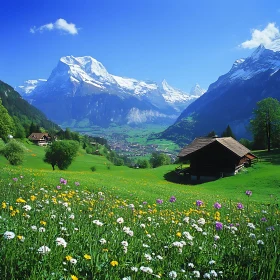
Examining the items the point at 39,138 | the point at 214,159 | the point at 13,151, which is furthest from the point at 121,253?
the point at 39,138

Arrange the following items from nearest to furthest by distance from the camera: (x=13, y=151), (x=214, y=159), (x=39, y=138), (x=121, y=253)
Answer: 1. (x=121, y=253)
2. (x=214, y=159)
3. (x=13, y=151)
4. (x=39, y=138)

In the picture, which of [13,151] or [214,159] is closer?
[214,159]

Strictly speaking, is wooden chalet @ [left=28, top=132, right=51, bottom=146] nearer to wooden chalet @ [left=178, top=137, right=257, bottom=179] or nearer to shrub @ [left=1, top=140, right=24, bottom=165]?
shrub @ [left=1, top=140, right=24, bottom=165]

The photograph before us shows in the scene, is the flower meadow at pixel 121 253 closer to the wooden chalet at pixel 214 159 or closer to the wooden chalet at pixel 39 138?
the wooden chalet at pixel 214 159

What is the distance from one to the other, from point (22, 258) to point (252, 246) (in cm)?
429

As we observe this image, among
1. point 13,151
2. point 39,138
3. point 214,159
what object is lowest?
point 214,159

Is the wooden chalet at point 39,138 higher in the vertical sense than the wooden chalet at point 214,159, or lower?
higher

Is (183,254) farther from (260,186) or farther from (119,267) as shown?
(260,186)

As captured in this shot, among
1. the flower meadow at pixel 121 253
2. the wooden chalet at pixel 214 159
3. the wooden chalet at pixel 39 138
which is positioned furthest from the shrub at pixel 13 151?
the wooden chalet at pixel 39 138

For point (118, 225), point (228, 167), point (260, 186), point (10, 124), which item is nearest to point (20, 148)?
point (10, 124)

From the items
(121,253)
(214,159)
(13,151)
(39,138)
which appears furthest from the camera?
(39,138)

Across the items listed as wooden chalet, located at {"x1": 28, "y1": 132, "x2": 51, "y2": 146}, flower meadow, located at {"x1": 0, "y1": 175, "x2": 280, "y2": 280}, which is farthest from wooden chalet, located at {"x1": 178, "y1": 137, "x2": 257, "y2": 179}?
wooden chalet, located at {"x1": 28, "y1": 132, "x2": 51, "y2": 146}

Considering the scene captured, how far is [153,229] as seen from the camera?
7125 mm

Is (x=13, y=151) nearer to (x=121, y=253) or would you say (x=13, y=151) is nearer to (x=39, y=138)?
(x=121, y=253)
